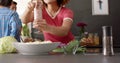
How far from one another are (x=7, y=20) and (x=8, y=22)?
0.06 ft

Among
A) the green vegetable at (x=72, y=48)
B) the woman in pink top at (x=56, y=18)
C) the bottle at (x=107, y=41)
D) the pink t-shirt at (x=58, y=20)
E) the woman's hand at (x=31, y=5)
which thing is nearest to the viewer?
the bottle at (x=107, y=41)

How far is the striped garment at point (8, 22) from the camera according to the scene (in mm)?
2326

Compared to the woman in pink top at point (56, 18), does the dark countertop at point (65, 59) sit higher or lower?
lower

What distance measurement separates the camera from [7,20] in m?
2.39

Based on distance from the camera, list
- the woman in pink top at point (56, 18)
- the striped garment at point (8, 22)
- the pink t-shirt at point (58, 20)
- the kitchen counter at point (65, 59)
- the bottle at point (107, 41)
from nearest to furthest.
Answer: the kitchen counter at point (65, 59)
the bottle at point (107, 41)
the woman in pink top at point (56, 18)
the pink t-shirt at point (58, 20)
the striped garment at point (8, 22)

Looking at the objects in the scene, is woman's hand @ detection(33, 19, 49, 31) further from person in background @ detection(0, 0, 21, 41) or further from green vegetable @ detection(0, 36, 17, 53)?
person in background @ detection(0, 0, 21, 41)

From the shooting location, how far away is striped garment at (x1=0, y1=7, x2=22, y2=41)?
2326 millimetres

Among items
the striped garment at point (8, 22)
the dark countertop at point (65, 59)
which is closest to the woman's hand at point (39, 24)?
the dark countertop at point (65, 59)

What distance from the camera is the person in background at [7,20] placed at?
2334 millimetres

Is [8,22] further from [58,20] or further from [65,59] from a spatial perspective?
[65,59]

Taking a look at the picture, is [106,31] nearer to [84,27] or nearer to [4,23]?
[4,23]

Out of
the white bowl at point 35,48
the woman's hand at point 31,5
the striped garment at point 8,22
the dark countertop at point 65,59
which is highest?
the woman's hand at point 31,5

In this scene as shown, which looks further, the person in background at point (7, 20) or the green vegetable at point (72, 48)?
the person in background at point (7, 20)

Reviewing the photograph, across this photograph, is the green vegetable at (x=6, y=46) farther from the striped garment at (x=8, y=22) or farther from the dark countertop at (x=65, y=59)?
the striped garment at (x=8, y=22)
